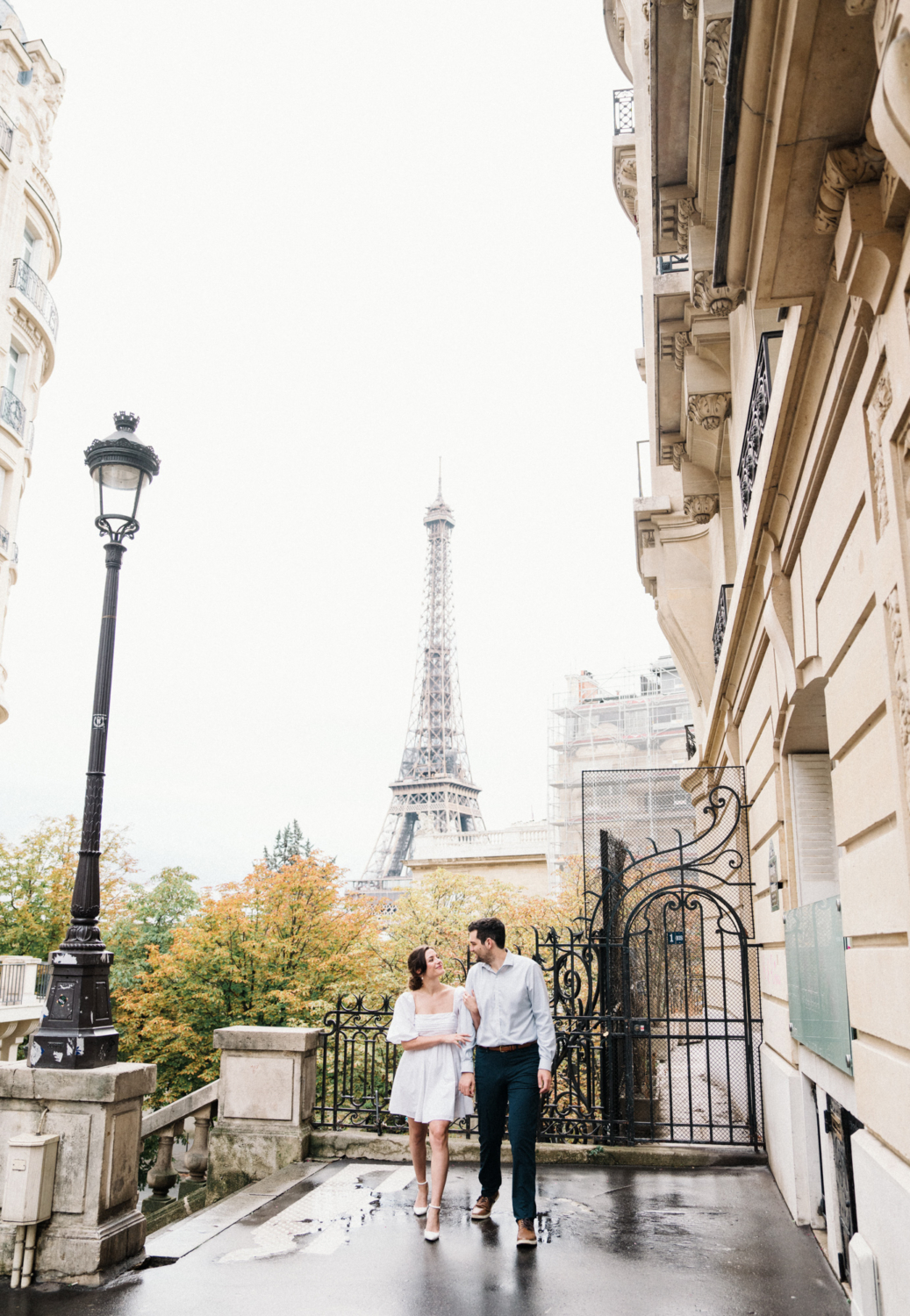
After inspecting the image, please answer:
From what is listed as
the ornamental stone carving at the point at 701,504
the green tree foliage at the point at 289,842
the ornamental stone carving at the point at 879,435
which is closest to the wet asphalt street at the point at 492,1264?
the ornamental stone carving at the point at 879,435

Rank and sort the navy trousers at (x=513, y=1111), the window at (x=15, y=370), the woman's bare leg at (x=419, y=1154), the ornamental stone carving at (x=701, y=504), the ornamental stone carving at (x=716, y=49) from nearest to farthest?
the ornamental stone carving at (x=716, y=49) → the navy trousers at (x=513, y=1111) → the woman's bare leg at (x=419, y=1154) → the ornamental stone carving at (x=701, y=504) → the window at (x=15, y=370)

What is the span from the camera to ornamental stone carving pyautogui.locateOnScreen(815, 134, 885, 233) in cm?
324

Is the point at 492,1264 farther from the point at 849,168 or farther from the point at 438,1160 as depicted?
the point at 849,168

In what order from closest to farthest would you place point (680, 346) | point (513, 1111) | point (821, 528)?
1. point (821, 528)
2. point (513, 1111)
3. point (680, 346)

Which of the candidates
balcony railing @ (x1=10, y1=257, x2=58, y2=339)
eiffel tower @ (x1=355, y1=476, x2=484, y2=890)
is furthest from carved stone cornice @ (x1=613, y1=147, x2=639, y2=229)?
eiffel tower @ (x1=355, y1=476, x2=484, y2=890)

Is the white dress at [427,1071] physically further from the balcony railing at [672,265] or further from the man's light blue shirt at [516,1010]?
the balcony railing at [672,265]

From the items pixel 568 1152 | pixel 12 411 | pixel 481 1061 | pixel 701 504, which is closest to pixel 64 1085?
pixel 481 1061

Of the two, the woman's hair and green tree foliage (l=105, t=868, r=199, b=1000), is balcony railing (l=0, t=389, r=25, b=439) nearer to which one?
green tree foliage (l=105, t=868, r=199, b=1000)

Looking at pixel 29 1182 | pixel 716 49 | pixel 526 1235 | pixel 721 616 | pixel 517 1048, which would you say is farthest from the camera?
pixel 721 616

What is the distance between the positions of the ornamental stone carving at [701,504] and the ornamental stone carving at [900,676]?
27.3 feet

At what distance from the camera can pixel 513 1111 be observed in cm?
600

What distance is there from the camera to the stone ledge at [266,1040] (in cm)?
837

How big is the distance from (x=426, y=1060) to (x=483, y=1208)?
3.66 ft

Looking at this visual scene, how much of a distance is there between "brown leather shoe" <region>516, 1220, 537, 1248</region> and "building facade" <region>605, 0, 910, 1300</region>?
1.68 meters
